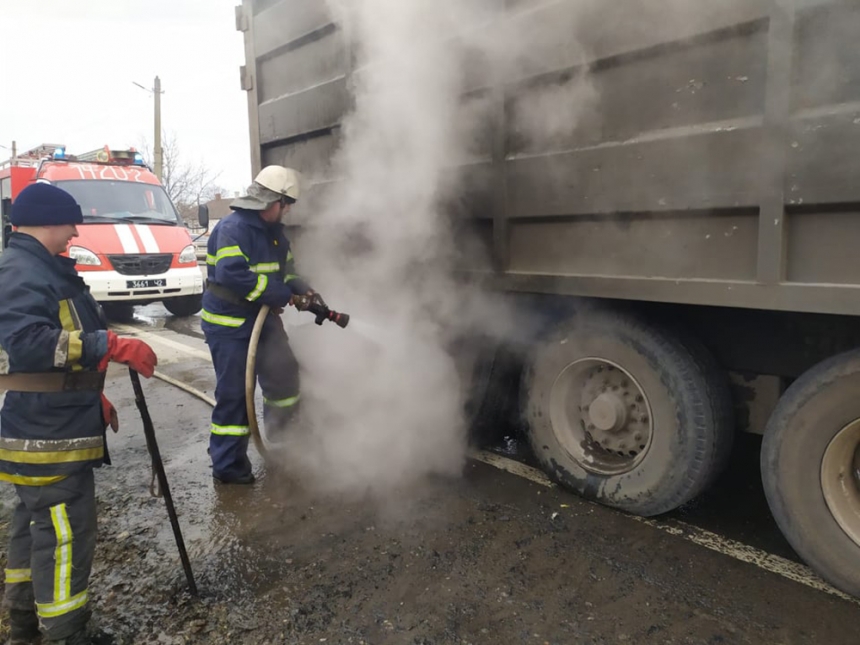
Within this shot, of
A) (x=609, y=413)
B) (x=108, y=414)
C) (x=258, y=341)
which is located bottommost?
(x=609, y=413)

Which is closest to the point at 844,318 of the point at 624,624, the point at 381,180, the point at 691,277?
the point at 691,277

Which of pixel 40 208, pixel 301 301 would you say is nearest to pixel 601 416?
pixel 301 301

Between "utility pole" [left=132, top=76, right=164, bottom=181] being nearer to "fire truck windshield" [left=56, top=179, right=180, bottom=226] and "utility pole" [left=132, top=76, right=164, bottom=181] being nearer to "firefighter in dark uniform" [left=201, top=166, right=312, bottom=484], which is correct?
"fire truck windshield" [left=56, top=179, right=180, bottom=226]

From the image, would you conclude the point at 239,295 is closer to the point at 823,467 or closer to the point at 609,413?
the point at 609,413

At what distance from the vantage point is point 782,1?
200cm

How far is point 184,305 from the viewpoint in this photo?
971 cm

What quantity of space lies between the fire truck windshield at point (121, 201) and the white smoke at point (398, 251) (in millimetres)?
5901

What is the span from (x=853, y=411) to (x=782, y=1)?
4.52 feet

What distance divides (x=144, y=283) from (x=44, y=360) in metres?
7.00

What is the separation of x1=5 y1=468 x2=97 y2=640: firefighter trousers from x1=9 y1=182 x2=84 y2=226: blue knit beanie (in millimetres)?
908

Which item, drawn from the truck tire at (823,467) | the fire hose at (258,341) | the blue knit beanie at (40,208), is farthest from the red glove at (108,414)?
the truck tire at (823,467)

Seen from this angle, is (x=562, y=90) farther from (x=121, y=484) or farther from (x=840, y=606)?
(x=121, y=484)

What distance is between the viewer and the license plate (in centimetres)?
836

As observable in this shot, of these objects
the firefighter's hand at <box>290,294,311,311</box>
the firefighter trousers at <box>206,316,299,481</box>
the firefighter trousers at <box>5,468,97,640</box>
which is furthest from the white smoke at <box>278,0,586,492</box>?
the firefighter trousers at <box>5,468,97,640</box>
